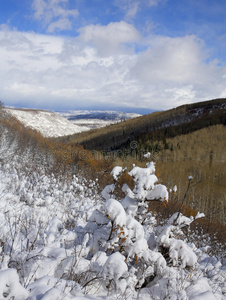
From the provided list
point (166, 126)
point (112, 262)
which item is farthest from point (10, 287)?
point (166, 126)

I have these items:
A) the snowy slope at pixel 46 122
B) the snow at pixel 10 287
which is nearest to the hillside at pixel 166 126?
the snow at pixel 10 287

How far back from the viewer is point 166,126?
255 ft

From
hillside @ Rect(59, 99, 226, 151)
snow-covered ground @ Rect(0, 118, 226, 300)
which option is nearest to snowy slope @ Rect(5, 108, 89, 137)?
hillside @ Rect(59, 99, 226, 151)

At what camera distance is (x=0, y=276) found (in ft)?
5.90

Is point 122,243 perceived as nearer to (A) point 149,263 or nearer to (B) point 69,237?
(A) point 149,263

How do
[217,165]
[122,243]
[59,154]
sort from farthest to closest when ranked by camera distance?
[217,165], [59,154], [122,243]

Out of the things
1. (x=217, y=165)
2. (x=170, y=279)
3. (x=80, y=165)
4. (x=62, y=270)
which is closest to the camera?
(x=62, y=270)

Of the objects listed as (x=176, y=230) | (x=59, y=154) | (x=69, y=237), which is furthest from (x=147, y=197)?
(x=59, y=154)

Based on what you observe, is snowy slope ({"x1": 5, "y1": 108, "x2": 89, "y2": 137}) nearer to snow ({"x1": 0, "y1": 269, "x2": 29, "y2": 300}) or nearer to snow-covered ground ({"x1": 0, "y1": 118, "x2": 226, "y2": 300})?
snow-covered ground ({"x1": 0, "y1": 118, "x2": 226, "y2": 300})

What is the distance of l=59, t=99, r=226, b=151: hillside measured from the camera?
6124cm

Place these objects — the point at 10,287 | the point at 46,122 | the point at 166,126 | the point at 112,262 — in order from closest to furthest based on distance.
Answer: the point at 10,287
the point at 112,262
the point at 166,126
the point at 46,122

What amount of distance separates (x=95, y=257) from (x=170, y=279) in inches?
45.9

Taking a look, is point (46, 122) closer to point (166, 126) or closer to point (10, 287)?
point (166, 126)

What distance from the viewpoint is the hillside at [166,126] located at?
2411 inches
